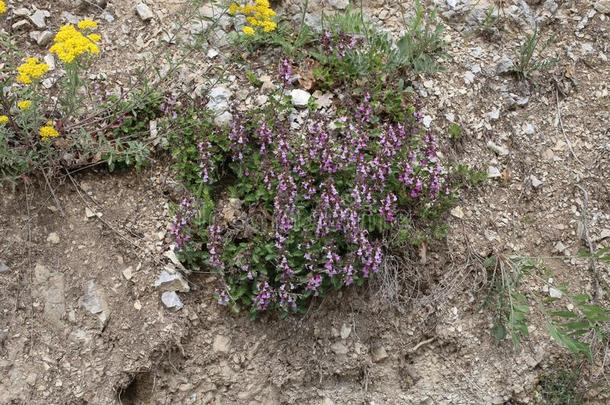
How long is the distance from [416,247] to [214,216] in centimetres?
140

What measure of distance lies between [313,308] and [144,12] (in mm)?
2676

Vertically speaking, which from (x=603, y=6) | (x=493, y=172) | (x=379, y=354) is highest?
(x=603, y=6)

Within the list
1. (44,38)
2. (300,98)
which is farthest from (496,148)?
(44,38)

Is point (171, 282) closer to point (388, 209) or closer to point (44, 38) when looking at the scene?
point (388, 209)

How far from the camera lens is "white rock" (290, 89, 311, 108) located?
15.4 ft

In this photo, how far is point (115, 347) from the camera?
3.99 metres

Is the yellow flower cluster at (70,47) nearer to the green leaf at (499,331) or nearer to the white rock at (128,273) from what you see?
the white rock at (128,273)

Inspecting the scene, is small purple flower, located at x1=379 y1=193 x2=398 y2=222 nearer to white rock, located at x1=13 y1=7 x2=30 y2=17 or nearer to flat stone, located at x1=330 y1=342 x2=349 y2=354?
flat stone, located at x1=330 y1=342 x2=349 y2=354

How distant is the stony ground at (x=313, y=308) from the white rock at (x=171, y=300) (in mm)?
40

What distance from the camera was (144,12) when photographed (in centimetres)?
507

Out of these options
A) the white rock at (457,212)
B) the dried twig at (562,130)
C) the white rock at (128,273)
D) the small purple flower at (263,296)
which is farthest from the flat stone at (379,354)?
the dried twig at (562,130)

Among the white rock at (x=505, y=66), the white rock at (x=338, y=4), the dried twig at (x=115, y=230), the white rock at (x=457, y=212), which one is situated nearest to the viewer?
the dried twig at (x=115, y=230)

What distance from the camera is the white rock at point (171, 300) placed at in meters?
4.10

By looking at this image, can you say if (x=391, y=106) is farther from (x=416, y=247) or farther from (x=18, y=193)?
(x=18, y=193)
